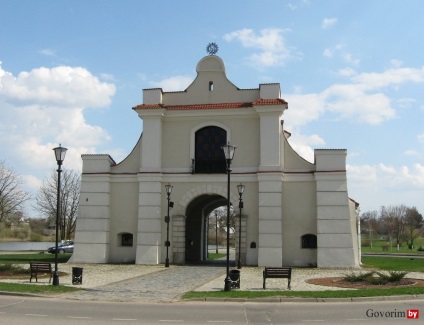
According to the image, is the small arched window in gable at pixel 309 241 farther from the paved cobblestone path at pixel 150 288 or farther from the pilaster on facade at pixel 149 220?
the pilaster on facade at pixel 149 220

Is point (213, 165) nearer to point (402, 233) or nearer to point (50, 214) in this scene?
point (50, 214)

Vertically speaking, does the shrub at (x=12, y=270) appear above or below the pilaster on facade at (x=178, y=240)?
below

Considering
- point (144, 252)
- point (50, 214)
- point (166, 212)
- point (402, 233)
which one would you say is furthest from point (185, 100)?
point (402, 233)

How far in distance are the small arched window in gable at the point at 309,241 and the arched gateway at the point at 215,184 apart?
0.06m

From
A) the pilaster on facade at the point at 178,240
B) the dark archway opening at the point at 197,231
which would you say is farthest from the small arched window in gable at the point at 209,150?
the dark archway opening at the point at 197,231

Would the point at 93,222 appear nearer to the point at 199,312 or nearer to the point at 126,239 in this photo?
the point at 126,239

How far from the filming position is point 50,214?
5888 cm

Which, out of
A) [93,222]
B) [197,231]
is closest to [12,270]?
[93,222]

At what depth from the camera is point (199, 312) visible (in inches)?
509

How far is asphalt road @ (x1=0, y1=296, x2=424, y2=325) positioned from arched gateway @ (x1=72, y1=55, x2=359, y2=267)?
15.0m

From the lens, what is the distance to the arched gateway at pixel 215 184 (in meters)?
29.4

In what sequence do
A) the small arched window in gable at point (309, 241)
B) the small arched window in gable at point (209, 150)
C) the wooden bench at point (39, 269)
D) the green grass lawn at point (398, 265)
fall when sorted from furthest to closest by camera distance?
the small arched window in gable at point (209, 150)
the small arched window in gable at point (309, 241)
the green grass lawn at point (398, 265)
the wooden bench at point (39, 269)

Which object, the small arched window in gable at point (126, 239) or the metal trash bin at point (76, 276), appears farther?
the small arched window in gable at point (126, 239)

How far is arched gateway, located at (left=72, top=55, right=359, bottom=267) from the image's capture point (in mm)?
29438
